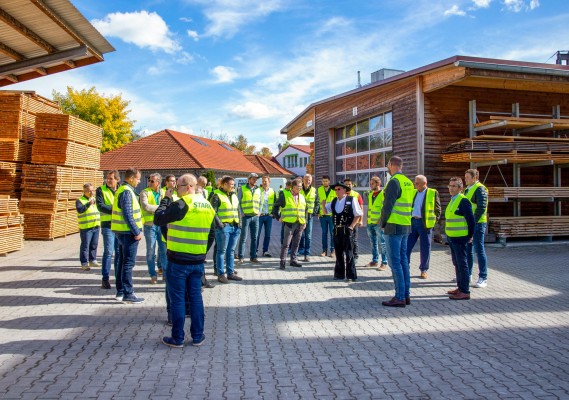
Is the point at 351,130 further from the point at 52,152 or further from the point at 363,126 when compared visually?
the point at 52,152

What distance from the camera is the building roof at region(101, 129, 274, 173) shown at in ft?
107

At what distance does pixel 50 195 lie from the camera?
14523mm

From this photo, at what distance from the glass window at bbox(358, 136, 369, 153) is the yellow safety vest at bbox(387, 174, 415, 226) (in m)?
10.9

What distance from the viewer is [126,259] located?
21.4 feet

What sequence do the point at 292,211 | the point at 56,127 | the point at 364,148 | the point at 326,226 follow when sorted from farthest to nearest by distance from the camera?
the point at 364,148 → the point at 56,127 → the point at 326,226 → the point at 292,211

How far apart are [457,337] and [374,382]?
1677 millimetres

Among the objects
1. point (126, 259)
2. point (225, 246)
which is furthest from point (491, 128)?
point (126, 259)

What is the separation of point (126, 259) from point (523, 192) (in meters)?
10.8

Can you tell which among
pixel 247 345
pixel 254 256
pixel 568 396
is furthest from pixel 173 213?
pixel 254 256

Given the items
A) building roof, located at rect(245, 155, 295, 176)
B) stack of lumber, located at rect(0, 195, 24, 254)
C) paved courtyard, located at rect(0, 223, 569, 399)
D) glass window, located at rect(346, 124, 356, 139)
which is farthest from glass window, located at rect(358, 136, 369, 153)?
building roof, located at rect(245, 155, 295, 176)

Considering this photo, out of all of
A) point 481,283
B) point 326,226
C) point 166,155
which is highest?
point 166,155

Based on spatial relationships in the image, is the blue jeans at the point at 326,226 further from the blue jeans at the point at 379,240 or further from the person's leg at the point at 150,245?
the person's leg at the point at 150,245

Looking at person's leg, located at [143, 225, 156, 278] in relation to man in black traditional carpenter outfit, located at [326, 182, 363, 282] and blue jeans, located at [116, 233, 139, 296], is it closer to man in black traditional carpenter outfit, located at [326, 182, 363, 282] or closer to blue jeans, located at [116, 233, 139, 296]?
blue jeans, located at [116, 233, 139, 296]

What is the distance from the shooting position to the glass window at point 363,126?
17297 mm
